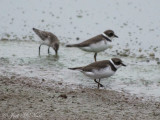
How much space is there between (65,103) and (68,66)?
3850 mm

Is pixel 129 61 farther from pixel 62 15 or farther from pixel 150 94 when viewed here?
pixel 62 15

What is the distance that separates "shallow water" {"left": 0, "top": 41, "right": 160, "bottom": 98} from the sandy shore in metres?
0.76

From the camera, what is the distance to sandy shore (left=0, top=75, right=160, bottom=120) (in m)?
7.41

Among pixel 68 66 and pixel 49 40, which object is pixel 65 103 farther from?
Answer: pixel 49 40

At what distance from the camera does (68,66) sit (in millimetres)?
11992

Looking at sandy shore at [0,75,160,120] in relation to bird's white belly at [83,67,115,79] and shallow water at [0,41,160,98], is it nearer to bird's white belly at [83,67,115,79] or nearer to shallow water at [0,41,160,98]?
bird's white belly at [83,67,115,79]

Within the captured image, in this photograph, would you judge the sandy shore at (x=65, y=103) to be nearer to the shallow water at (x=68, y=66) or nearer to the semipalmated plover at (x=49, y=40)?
the shallow water at (x=68, y=66)

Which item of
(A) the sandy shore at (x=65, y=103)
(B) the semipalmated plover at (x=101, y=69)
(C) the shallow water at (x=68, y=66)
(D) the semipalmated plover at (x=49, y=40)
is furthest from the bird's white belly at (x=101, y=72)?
(D) the semipalmated plover at (x=49, y=40)

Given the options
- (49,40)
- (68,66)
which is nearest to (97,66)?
(68,66)

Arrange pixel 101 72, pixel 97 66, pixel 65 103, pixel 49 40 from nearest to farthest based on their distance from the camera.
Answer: pixel 65 103 < pixel 101 72 < pixel 97 66 < pixel 49 40

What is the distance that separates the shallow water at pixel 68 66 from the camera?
405 inches

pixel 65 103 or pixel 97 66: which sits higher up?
pixel 97 66

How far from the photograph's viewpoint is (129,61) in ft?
41.3

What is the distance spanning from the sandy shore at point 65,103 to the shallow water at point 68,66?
0.76 metres
